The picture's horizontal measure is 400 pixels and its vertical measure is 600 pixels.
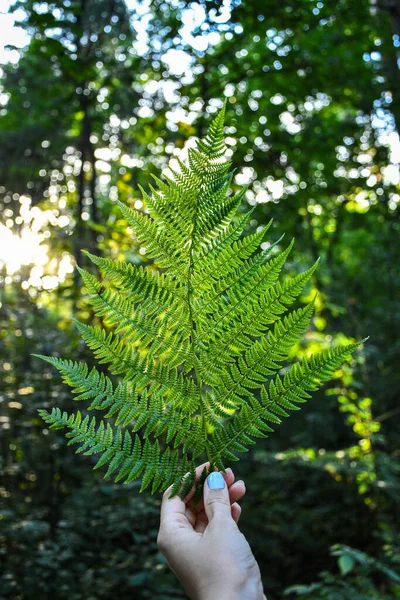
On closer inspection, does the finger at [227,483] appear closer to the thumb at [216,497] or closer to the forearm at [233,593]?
the thumb at [216,497]

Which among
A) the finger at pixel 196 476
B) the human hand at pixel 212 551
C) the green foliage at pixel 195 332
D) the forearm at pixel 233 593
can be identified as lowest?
the forearm at pixel 233 593

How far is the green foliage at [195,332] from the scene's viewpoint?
1119 millimetres

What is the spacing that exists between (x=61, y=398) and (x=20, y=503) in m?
1.31

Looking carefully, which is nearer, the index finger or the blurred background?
the index finger

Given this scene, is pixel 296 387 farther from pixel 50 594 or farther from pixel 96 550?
pixel 96 550

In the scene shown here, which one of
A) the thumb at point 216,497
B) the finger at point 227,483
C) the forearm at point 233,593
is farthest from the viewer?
the finger at point 227,483

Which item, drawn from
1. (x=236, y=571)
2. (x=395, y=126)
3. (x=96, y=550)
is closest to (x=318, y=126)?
(x=395, y=126)

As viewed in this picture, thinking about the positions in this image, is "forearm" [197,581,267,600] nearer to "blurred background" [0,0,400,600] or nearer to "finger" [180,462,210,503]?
"finger" [180,462,210,503]

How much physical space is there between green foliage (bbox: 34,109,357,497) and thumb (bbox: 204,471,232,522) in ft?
0.13

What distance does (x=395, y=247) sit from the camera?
8453mm

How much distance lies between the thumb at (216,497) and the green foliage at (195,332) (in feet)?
0.13

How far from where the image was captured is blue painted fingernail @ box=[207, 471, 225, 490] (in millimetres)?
1200

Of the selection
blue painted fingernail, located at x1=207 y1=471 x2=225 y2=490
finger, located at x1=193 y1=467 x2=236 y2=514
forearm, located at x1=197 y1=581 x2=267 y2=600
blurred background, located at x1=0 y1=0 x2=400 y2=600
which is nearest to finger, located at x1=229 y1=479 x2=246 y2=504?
finger, located at x1=193 y1=467 x2=236 y2=514

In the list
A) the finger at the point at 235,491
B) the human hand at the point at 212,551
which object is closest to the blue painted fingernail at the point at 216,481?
the human hand at the point at 212,551
